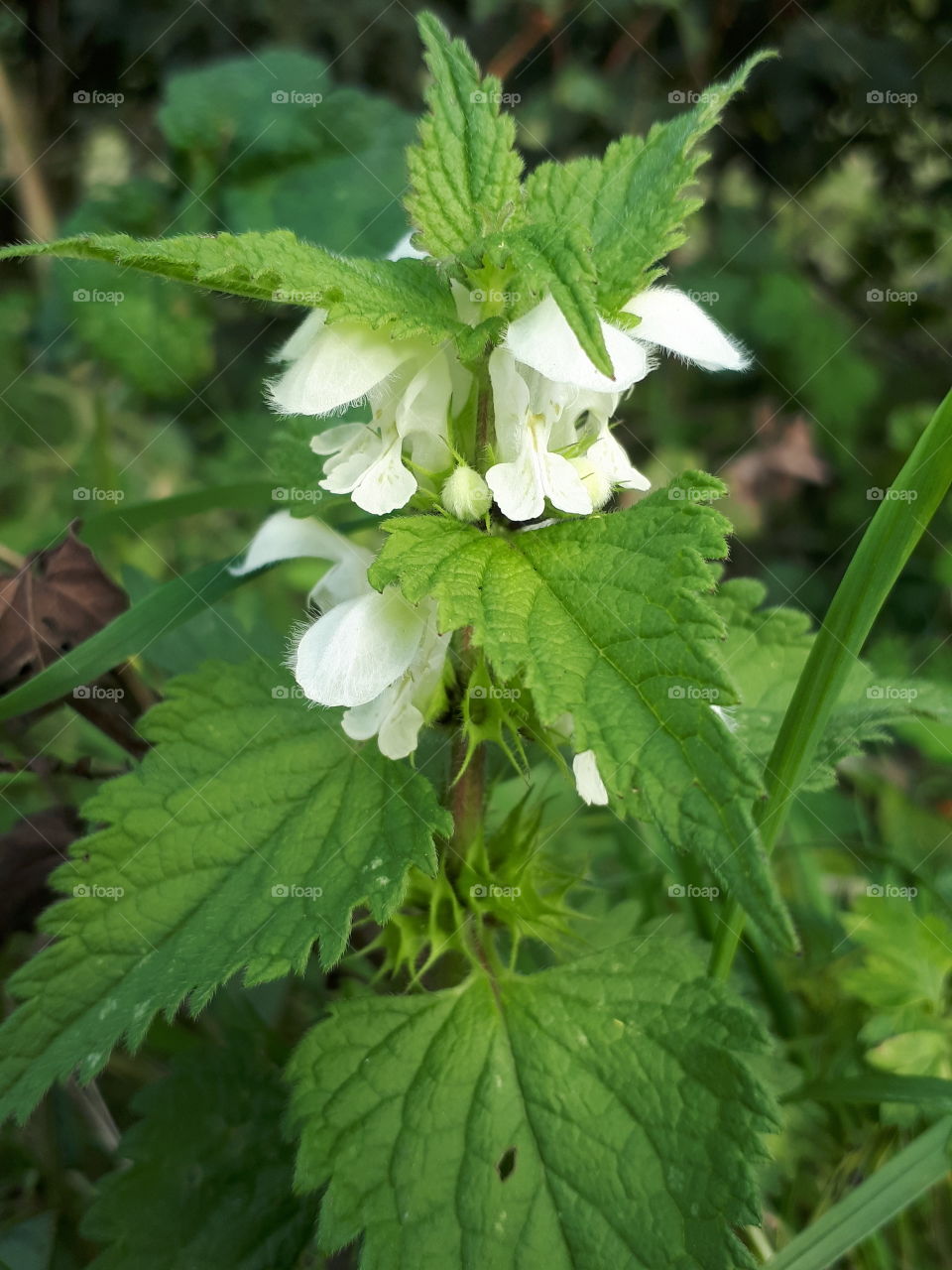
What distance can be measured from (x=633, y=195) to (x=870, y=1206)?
2.98 ft

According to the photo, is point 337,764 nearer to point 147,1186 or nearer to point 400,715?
point 400,715

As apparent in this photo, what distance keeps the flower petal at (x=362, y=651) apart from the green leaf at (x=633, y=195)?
0.28 meters

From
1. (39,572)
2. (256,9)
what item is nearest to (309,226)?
(256,9)

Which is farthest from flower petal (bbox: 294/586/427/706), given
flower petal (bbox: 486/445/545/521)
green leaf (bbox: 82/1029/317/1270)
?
green leaf (bbox: 82/1029/317/1270)

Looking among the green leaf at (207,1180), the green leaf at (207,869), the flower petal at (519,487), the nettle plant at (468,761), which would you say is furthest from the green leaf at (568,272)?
the green leaf at (207,1180)

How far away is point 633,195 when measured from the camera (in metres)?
0.83

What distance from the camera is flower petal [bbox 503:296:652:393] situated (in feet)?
2.40

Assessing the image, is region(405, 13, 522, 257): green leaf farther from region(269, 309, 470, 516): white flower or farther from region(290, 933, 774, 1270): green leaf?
region(290, 933, 774, 1270): green leaf

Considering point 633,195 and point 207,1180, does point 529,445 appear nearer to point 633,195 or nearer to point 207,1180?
point 633,195

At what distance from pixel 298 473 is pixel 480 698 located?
33 cm

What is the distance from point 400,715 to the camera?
869 mm

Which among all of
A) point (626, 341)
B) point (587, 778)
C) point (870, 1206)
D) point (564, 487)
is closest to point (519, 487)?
point (564, 487)

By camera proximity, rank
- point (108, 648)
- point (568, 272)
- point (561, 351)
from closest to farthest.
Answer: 1. point (568, 272)
2. point (561, 351)
3. point (108, 648)

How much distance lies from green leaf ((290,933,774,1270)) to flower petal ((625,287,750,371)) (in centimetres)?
52
